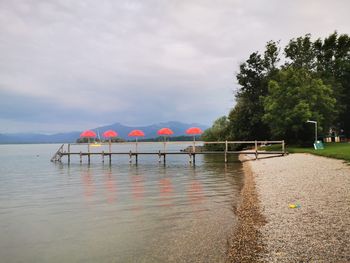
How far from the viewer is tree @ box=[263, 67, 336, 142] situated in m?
38.5

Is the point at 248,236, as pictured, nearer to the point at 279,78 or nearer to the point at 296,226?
the point at 296,226

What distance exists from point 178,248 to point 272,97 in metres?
38.8

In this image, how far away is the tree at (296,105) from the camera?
126ft

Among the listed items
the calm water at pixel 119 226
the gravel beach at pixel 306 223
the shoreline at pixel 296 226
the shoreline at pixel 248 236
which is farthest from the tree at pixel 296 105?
the shoreline at pixel 248 236

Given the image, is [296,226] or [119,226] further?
[119,226]

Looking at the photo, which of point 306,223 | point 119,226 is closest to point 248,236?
point 306,223

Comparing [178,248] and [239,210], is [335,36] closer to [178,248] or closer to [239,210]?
[239,210]

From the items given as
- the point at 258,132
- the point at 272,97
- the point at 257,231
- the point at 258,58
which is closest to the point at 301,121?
the point at 272,97

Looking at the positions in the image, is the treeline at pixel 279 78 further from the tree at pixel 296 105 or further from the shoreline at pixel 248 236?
the shoreline at pixel 248 236

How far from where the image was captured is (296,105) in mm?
38500

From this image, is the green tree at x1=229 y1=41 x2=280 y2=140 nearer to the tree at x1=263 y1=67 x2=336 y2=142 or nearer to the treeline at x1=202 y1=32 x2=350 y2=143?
the treeline at x1=202 y1=32 x2=350 y2=143

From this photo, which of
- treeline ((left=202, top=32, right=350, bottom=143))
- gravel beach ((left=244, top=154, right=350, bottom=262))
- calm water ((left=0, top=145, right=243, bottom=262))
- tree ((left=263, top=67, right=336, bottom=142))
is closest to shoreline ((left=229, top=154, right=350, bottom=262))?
gravel beach ((left=244, top=154, right=350, bottom=262))

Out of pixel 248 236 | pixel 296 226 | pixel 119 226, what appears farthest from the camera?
pixel 119 226

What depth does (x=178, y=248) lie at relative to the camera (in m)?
7.42
